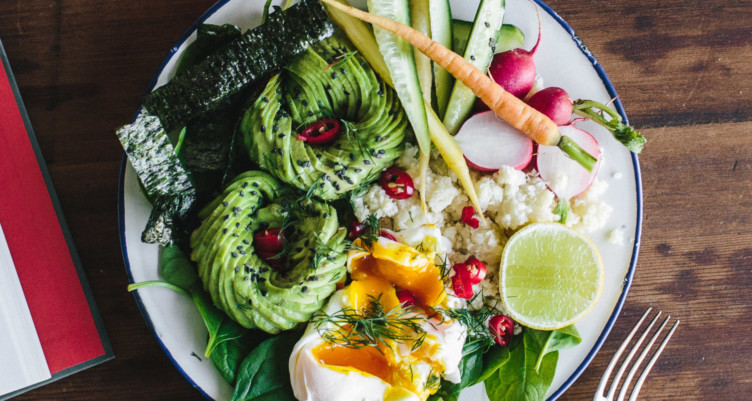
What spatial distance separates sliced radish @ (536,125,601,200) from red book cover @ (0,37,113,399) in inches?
75.8

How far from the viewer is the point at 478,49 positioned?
1.76 meters

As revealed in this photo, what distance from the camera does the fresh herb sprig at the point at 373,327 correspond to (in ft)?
5.65

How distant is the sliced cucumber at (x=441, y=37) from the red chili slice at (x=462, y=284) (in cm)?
58

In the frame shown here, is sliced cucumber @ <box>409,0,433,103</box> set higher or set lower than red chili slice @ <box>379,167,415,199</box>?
higher

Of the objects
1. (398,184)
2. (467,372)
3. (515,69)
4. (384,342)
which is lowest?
(467,372)

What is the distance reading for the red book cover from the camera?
6.79ft

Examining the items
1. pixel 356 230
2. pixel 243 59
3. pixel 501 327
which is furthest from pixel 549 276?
pixel 243 59

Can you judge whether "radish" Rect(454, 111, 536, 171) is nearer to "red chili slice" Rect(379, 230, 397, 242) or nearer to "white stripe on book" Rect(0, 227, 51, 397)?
"red chili slice" Rect(379, 230, 397, 242)

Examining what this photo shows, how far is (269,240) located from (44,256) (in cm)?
104

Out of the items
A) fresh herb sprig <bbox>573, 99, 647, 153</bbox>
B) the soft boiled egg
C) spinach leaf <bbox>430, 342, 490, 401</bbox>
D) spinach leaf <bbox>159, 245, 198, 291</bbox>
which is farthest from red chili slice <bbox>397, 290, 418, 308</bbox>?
fresh herb sprig <bbox>573, 99, 647, 153</bbox>

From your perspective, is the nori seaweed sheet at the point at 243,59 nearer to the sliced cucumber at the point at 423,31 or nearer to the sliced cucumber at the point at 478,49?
the sliced cucumber at the point at 423,31

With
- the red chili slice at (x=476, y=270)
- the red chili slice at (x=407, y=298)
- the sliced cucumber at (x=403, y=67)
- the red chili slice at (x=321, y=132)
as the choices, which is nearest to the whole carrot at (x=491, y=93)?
the sliced cucumber at (x=403, y=67)

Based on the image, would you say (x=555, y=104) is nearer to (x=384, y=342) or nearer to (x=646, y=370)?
(x=384, y=342)

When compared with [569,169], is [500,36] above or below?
above
